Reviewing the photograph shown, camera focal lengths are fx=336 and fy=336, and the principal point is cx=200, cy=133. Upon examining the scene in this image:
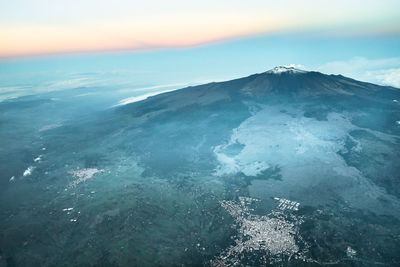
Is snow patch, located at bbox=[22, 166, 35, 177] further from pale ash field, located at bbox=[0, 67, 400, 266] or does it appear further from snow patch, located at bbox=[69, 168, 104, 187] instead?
snow patch, located at bbox=[69, 168, 104, 187]

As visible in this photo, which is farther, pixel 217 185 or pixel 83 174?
pixel 83 174

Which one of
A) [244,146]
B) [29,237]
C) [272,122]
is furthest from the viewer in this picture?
[272,122]

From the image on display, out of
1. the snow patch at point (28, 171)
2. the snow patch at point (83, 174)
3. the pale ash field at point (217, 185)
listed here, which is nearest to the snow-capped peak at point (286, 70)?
the pale ash field at point (217, 185)

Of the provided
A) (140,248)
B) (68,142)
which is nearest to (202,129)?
(68,142)

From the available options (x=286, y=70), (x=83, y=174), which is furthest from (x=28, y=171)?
(x=286, y=70)

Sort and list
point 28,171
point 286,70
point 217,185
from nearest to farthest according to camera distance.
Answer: point 217,185, point 28,171, point 286,70

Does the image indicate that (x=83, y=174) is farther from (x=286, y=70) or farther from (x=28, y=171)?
(x=286, y=70)

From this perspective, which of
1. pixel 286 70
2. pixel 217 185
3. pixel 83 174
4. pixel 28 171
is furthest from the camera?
pixel 286 70

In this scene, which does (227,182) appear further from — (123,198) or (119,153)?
(119,153)

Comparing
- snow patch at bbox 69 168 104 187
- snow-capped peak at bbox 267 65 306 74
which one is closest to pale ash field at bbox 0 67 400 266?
snow patch at bbox 69 168 104 187
